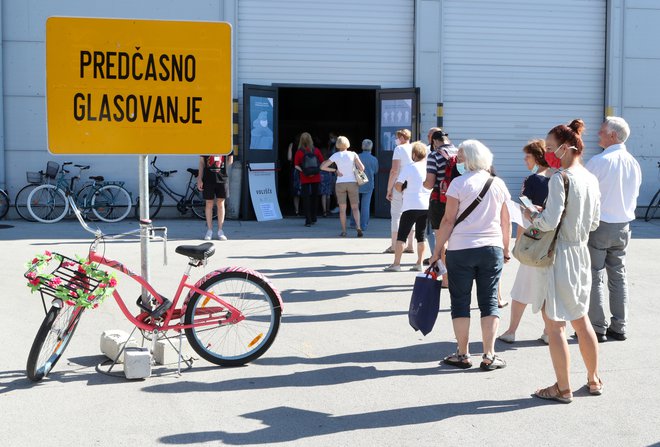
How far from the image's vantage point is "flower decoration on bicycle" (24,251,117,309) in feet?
19.4

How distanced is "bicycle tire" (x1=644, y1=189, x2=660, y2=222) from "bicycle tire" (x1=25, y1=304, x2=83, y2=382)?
572 inches

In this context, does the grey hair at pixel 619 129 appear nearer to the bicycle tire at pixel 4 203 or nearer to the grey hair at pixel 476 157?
the grey hair at pixel 476 157

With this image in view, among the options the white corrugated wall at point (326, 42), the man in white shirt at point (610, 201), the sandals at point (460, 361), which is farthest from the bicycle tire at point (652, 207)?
the sandals at point (460, 361)

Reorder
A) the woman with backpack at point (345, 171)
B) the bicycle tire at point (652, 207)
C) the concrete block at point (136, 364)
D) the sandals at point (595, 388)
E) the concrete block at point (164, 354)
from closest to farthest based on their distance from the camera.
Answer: the sandals at point (595, 388) → the concrete block at point (136, 364) → the concrete block at point (164, 354) → the woman with backpack at point (345, 171) → the bicycle tire at point (652, 207)

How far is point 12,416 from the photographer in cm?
529

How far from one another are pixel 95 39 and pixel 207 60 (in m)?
0.82

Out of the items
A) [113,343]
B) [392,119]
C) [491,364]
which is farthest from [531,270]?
[392,119]

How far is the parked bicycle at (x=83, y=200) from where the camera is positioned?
1652cm

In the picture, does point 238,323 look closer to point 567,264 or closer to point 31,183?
point 567,264

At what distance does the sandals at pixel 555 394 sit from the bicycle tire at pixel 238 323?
1932 mm

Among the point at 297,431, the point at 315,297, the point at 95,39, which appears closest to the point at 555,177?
the point at 297,431

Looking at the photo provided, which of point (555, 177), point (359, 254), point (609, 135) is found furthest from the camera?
point (359, 254)

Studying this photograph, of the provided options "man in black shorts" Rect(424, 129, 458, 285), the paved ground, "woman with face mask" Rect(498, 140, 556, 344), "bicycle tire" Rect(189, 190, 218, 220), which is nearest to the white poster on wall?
"bicycle tire" Rect(189, 190, 218, 220)

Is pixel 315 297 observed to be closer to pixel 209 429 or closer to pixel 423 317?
pixel 423 317
